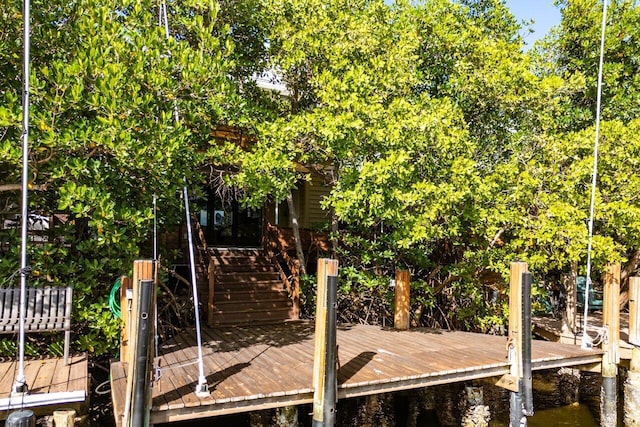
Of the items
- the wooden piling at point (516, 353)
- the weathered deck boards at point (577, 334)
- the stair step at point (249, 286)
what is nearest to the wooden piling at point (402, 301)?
the wooden piling at point (516, 353)

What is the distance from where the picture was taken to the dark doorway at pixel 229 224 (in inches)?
506

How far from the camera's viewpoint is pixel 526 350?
21.4 ft

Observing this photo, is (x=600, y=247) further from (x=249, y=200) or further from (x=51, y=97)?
(x=51, y=97)

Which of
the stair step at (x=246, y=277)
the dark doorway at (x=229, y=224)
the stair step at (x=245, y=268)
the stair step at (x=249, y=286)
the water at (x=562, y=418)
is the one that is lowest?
the water at (x=562, y=418)

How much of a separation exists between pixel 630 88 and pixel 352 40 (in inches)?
293

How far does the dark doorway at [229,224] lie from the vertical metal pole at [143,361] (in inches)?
333

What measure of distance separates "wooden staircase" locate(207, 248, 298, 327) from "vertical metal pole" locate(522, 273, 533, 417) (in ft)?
15.8

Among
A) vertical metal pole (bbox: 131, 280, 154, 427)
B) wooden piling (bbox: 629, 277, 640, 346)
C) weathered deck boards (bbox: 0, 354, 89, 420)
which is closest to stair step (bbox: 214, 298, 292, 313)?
weathered deck boards (bbox: 0, 354, 89, 420)

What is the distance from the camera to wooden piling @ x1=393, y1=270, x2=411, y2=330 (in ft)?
29.6

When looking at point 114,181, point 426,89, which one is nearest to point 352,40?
point 426,89

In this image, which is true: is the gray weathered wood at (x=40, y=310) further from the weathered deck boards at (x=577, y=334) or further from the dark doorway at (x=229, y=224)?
the weathered deck boards at (x=577, y=334)

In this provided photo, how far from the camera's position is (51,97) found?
516 cm

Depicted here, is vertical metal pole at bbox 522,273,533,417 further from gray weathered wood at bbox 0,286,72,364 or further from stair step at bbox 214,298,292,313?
gray weathered wood at bbox 0,286,72,364

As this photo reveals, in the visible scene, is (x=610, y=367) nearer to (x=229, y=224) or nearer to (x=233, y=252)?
(x=233, y=252)
